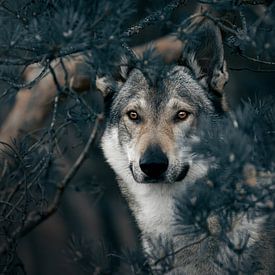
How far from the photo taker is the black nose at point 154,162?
4.36m

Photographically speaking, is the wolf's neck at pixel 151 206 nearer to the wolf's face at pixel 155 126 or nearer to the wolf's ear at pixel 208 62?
the wolf's face at pixel 155 126

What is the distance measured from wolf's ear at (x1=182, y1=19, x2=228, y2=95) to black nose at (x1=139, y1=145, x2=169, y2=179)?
2.59ft

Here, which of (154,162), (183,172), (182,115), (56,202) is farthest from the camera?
(182,115)

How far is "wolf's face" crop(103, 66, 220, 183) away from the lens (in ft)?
14.6

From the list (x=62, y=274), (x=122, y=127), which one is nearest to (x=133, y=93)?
(x=122, y=127)

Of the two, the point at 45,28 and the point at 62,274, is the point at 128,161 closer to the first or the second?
the point at 45,28

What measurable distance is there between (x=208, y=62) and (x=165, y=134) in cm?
71

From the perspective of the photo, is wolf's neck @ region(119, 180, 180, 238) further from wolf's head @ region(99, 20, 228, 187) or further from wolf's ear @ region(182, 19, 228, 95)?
wolf's ear @ region(182, 19, 228, 95)

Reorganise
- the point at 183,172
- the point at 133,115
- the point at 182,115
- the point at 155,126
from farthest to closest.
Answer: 1. the point at 133,115
2. the point at 182,115
3. the point at 155,126
4. the point at 183,172

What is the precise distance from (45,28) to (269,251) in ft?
7.20

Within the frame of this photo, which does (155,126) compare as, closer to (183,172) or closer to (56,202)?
(183,172)

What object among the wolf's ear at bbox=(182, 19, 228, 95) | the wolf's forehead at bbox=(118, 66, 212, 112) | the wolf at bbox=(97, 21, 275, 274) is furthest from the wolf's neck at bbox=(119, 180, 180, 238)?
the wolf's ear at bbox=(182, 19, 228, 95)

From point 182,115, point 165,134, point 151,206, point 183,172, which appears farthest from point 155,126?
point 151,206

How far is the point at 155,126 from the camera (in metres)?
4.68
